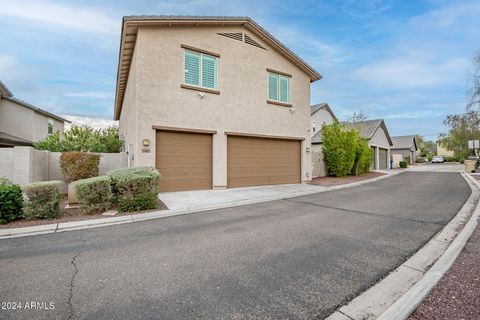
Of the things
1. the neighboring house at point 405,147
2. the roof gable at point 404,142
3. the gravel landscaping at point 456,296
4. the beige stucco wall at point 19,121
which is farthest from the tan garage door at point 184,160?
the roof gable at point 404,142

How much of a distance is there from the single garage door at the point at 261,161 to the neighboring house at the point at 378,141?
50.7 ft

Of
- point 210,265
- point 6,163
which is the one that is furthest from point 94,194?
point 210,265

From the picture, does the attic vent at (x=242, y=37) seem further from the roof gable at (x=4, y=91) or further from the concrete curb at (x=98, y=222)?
the roof gable at (x=4, y=91)

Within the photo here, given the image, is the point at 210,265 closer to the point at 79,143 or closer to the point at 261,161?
the point at 261,161

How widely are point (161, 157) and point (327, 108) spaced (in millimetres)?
26562

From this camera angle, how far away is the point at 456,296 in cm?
277

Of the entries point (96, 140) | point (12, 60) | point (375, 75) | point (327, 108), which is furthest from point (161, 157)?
point (327, 108)

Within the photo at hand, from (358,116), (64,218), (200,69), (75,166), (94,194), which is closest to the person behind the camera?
(64,218)

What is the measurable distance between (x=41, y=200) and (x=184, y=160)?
5039 mm

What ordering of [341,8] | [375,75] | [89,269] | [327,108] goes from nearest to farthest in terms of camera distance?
[89,269] → [341,8] → [375,75] → [327,108]

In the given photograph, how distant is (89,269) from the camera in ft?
11.5

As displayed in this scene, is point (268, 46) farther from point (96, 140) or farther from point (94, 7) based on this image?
point (96, 140)

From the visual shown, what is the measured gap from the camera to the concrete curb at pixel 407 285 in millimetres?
2498

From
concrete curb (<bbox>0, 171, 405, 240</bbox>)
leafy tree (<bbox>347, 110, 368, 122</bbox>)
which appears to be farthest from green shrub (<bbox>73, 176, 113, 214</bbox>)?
leafy tree (<bbox>347, 110, 368, 122</bbox>)
